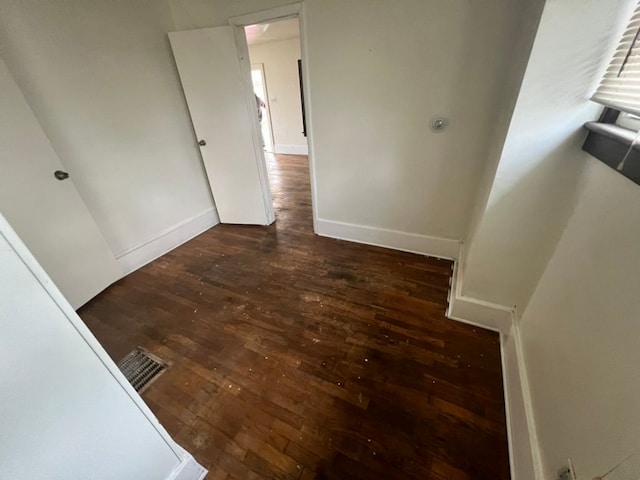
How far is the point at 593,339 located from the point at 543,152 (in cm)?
78

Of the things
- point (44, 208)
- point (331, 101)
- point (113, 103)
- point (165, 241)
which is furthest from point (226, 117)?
point (44, 208)

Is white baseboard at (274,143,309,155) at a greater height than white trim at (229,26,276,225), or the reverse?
white trim at (229,26,276,225)

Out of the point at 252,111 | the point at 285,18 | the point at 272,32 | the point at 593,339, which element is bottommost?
the point at 593,339

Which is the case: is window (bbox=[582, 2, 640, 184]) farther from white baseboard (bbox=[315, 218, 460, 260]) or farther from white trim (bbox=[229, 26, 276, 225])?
white trim (bbox=[229, 26, 276, 225])

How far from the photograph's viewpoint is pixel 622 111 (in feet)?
2.65

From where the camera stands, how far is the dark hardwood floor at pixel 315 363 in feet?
3.64

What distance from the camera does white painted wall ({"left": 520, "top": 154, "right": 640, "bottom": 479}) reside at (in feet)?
2.12

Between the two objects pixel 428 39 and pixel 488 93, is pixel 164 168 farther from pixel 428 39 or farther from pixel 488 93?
pixel 488 93

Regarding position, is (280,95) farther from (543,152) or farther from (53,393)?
(53,393)

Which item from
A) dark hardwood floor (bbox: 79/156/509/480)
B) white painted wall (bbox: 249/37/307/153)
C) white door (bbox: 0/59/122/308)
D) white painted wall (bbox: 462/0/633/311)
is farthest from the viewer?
white painted wall (bbox: 249/37/307/153)

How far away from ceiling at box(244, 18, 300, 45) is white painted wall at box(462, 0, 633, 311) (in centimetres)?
377

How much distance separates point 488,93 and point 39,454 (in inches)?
98.9

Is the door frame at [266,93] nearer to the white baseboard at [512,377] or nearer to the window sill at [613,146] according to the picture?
the white baseboard at [512,377]

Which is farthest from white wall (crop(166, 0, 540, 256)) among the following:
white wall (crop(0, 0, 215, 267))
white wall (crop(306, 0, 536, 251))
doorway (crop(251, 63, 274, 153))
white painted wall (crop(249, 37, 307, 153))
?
doorway (crop(251, 63, 274, 153))
